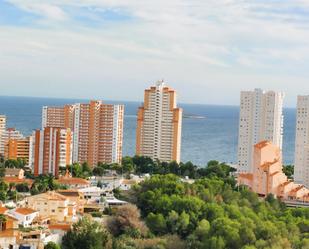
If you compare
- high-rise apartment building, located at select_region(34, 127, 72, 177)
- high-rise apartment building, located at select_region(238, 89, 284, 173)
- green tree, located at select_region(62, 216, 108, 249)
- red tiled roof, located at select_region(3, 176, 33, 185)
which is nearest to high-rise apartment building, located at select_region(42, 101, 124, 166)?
high-rise apartment building, located at select_region(34, 127, 72, 177)

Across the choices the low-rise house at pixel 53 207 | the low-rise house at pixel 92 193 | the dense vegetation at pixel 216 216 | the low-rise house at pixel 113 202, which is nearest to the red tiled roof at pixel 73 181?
the low-rise house at pixel 92 193

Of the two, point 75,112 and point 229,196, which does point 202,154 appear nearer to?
point 75,112

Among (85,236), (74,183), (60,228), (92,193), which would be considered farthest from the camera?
(74,183)

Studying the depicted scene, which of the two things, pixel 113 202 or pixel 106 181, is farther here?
pixel 106 181

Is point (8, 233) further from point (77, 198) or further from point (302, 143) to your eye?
point (302, 143)

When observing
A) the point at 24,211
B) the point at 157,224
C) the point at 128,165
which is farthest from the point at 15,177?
the point at 157,224
